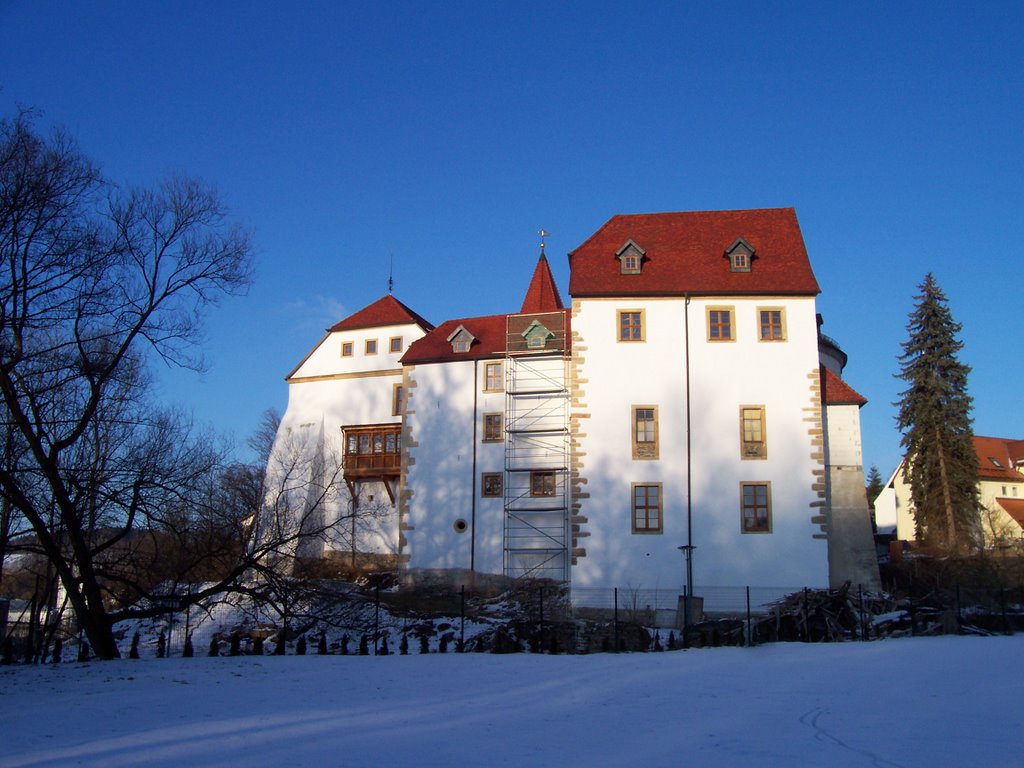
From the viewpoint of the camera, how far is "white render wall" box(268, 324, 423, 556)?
3994 cm

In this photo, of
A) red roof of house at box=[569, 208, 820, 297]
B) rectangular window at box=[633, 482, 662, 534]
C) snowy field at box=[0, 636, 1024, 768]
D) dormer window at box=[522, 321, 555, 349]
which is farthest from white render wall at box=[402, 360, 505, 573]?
snowy field at box=[0, 636, 1024, 768]

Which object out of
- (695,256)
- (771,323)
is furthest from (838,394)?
(695,256)

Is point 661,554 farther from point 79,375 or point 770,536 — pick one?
point 79,375

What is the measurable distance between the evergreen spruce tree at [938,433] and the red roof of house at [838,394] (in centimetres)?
1123

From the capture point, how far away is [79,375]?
16.8 meters

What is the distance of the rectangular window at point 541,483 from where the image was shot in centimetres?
3394

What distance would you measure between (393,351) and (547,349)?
9960mm

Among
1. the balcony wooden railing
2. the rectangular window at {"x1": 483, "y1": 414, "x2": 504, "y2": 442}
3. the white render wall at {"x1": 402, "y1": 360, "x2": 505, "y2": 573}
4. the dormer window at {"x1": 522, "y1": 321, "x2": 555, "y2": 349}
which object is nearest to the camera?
the white render wall at {"x1": 402, "y1": 360, "x2": 505, "y2": 573}

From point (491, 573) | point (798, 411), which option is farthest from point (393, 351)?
point (798, 411)

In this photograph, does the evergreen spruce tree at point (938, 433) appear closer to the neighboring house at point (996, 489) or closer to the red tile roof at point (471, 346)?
the neighboring house at point (996, 489)

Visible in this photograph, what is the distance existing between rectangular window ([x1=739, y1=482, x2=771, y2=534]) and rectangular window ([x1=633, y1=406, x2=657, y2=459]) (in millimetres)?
3040

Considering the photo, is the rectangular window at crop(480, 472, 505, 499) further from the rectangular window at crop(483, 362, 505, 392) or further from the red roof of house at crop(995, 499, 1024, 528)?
the red roof of house at crop(995, 499, 1024, 528)

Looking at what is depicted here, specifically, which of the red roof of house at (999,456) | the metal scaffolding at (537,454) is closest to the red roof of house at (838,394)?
the metal scaffolding at (537,454)

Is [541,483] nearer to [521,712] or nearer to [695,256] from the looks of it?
[695,256]
